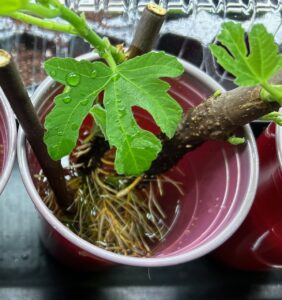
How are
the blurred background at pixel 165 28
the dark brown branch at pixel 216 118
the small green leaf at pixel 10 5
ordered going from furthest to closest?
the blurred background at pixel 165 28 → the dark brown branch at pixel 216 118 → the small green leaf at pixel 10 5

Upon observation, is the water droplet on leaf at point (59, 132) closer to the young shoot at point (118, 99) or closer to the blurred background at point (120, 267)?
the young shoot at point (118, 99)

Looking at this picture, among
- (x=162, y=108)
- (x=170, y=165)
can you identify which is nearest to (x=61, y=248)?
(x=170, y=165)

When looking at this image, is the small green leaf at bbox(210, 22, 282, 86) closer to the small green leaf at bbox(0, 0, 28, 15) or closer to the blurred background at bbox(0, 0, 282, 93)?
the small green leaf at bbox(0, 0, 28, 15)

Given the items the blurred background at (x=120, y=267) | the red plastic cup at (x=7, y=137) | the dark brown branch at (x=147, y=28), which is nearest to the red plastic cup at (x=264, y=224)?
the blurred background at (x=120, y=267)

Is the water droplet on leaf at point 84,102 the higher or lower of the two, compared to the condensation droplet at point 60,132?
higher

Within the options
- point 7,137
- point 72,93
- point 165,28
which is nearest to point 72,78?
point 72,93

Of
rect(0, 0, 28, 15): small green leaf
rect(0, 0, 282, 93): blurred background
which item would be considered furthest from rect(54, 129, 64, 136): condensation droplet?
rect(0, 0, 282, 93): blurred background

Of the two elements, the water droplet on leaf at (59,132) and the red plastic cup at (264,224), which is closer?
the water droplet on leaf at (59,132)
